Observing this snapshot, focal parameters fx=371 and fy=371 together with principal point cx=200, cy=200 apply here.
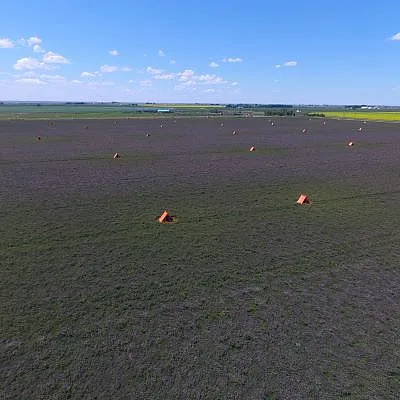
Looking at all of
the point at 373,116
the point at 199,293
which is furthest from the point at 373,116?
the point at 199,293

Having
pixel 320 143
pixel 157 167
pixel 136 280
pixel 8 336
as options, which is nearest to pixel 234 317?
pixel 136 280

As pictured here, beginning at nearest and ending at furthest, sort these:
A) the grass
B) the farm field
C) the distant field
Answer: the farm field → the grass → the distant field

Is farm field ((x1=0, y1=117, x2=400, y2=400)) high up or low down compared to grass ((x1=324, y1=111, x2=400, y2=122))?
down

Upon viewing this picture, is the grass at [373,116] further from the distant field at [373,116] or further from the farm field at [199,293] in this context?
the farm field at [199,293]

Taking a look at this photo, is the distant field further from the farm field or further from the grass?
the farm field

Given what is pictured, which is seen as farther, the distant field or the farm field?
the distant field

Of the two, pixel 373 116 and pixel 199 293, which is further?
pixel 373 116

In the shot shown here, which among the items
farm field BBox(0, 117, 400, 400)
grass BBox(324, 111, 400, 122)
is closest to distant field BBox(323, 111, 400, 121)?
grass BBox(324, 111, 400, 122)

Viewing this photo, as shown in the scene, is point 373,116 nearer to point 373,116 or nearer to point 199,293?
point 373,116
